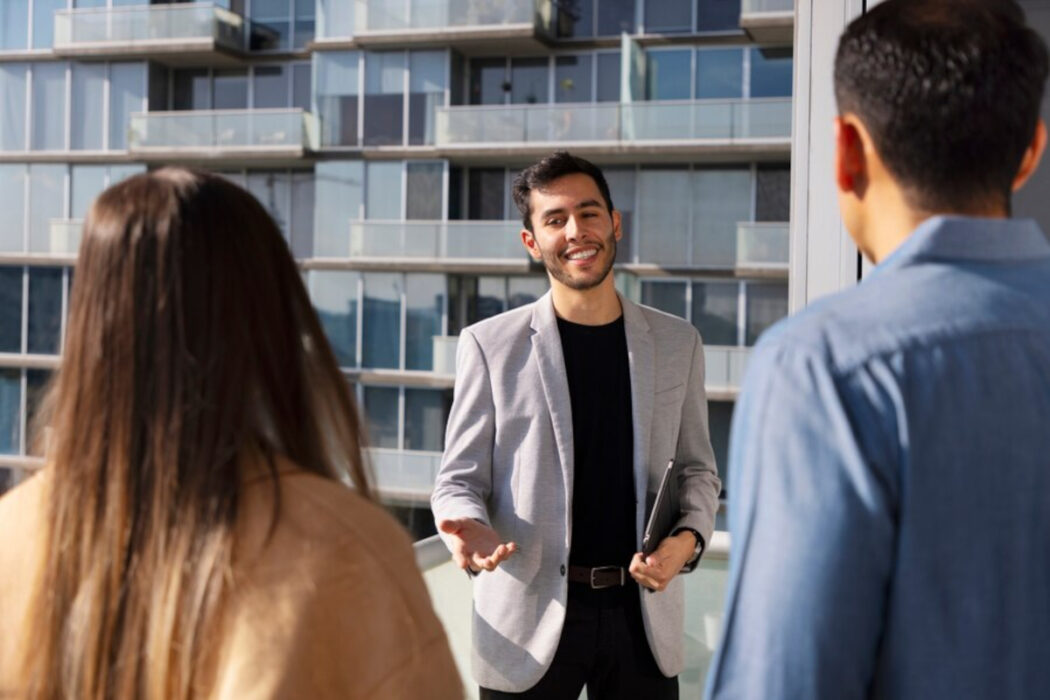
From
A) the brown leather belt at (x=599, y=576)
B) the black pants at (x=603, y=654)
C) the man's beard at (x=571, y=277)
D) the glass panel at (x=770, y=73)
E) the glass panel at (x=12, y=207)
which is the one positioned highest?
the glass panel at (x=770, y=73)

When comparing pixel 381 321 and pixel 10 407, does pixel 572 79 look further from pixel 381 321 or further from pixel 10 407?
pixel 10 407

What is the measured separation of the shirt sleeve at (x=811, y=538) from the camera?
65cm

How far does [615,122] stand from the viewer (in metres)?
9.98

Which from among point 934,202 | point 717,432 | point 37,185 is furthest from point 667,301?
point 934,202

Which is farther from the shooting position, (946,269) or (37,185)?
(37,185)

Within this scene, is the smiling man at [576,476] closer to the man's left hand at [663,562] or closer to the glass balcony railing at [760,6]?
the man's left hand at [663,562]

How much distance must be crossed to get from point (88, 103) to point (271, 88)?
1.89 metres

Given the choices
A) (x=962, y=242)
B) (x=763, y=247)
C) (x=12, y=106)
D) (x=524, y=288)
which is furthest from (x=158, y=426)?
(x=12, y=106)

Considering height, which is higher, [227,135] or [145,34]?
[145,34]

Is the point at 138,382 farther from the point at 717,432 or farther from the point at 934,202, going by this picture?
→ the point at 717,432

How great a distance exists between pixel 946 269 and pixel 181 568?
0.46 metres

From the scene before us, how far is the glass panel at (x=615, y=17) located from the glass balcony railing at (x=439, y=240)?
5.70ft

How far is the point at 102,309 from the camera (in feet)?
2.28

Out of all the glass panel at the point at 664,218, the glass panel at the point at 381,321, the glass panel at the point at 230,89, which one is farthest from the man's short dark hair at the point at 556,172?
the glass panel at the point at 230,89
